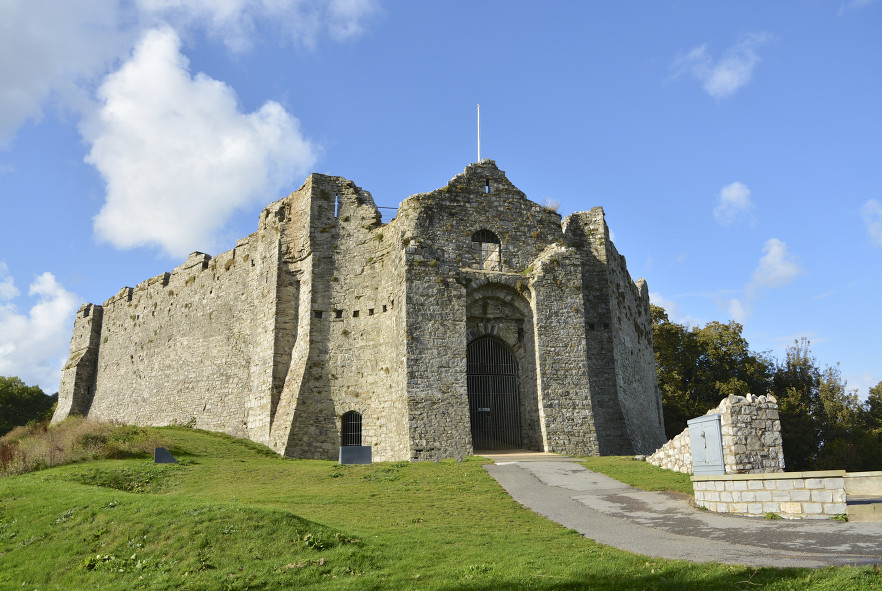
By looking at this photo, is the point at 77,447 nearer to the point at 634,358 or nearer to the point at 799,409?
the point at 634,358

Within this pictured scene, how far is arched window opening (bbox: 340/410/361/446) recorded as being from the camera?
914 inches

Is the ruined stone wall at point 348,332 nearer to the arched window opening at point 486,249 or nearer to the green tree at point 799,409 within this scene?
the arched window opening at point 486,249

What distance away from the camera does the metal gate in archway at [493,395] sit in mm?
22406

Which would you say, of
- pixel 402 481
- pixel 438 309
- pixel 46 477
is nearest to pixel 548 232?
pixel 438 309

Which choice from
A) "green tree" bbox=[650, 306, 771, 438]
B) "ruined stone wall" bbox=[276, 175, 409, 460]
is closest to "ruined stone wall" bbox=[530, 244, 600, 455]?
"ruined stone wall" bbox=[276, 175, 409, 460]

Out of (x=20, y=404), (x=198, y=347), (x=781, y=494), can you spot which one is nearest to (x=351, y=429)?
(x=198, y=347)

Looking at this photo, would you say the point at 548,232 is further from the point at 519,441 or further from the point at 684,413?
the point at 684,413

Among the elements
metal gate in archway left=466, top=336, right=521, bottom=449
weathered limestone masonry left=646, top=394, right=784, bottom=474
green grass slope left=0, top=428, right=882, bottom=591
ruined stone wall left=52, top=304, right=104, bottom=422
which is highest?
ruined stone wall left=52, top=304, right=104, bottom=422

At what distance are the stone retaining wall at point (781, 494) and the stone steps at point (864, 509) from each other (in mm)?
132

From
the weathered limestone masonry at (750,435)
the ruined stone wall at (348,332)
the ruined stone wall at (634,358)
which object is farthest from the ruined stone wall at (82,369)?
the weathered limestone masonry at (750,435)

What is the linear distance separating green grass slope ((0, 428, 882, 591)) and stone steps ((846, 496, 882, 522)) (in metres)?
3.47

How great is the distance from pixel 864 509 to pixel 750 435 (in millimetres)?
2705

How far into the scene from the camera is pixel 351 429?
2334 cm

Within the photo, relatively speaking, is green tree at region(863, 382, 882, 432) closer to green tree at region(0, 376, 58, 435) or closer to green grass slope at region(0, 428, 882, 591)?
green grass slope at region(0, 428, 882, 591)
